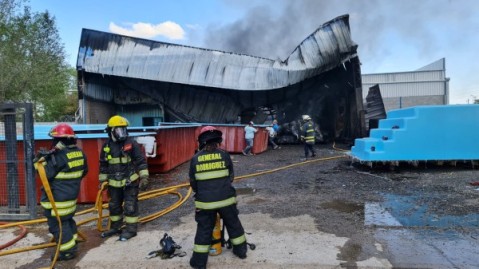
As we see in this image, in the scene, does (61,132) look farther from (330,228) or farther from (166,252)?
(330,228)

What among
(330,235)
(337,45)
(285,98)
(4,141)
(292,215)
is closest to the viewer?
(330,235)

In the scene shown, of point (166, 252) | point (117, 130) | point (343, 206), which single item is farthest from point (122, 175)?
point (343, 206)

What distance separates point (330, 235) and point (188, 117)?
1689cm

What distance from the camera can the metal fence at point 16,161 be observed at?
546cm

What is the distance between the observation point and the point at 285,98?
2159 cm

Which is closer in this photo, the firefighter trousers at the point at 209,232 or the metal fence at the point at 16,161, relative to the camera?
the firefighter trousers at the point at 209,232

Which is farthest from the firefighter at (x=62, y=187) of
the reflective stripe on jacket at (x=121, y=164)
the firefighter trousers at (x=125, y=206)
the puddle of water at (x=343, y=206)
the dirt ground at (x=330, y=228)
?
the puddle of water at (x=343, y=206)

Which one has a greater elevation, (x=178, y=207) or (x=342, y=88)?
(x=342, y=88)

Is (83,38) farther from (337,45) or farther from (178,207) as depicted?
(178,207)

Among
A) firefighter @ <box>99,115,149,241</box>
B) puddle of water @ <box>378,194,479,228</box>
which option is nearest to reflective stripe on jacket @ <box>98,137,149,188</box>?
firefighter @ <box>99,115,149,241</box>

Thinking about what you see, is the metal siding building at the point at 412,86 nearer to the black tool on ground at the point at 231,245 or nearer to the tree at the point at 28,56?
the tree at the point at 28,56

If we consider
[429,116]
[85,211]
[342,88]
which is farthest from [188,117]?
[85,211]

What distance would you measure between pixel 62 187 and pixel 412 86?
45786 mm

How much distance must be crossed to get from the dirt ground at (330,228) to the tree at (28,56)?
23.6 meters
